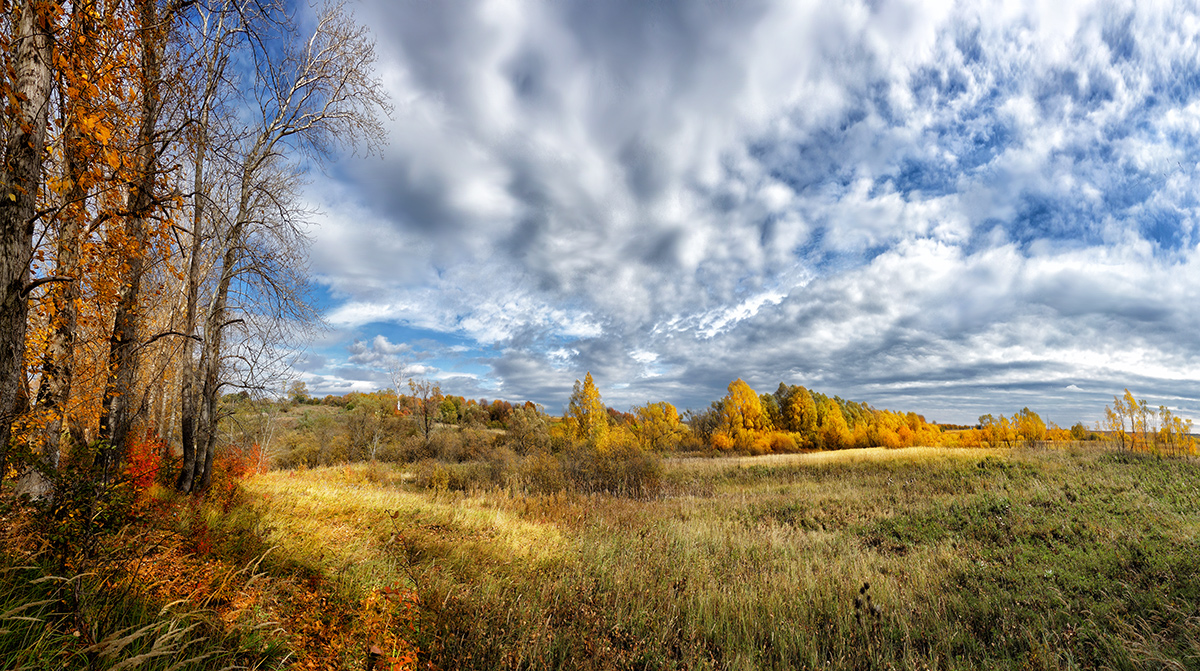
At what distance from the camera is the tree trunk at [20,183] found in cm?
367

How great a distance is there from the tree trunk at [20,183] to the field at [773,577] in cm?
408

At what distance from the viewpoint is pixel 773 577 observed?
315 inches

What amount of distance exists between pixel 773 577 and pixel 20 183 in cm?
1112

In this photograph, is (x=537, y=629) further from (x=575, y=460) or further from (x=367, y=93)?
(x=575, y=460)

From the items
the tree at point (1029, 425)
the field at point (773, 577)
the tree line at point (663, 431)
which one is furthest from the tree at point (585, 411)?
the tree at point (1029, 425)

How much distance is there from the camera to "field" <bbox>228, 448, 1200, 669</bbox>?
5148mm

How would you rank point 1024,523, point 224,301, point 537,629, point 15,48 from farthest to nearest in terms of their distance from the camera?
1. point 1024,523
2. point 224,301
3. point 537,629
4. point 15,48

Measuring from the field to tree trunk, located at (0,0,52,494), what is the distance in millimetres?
4076

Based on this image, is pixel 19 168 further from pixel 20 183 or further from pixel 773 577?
pixel 773 577

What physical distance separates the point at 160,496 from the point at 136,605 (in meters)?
6.72

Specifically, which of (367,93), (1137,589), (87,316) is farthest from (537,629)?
(367,93)

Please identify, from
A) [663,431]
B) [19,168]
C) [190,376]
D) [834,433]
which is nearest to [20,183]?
[19,168]

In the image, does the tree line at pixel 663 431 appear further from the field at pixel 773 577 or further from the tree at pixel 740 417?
the field at pixel 773 577

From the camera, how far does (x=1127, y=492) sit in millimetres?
13594
